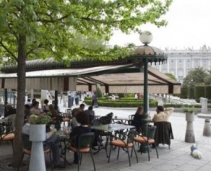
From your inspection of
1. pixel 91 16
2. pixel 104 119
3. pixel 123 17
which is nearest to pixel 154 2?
pixel 123 17

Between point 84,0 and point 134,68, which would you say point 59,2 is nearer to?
point 84,0

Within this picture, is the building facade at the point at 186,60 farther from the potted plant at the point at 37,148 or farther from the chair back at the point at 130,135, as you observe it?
the potted plant at the point at 37,148

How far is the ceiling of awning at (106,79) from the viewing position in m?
7.31

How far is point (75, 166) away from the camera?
6.61 meters

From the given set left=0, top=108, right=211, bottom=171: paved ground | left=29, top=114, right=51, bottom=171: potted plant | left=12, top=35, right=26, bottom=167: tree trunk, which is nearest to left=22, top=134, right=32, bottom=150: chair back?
left=12, top=35, right=26, bottom=167: tree trunk

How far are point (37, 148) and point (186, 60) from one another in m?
109

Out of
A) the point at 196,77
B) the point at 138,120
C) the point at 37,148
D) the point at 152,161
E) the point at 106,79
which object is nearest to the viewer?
the point at 37,148

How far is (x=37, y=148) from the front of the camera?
516 centimetres

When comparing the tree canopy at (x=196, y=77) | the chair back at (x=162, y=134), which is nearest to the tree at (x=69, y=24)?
the chair back at (x=162, y=134)

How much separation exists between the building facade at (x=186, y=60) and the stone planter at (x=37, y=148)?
342 ft

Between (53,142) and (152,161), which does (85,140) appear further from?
(152,161)

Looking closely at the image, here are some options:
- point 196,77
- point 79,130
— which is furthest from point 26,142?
point 196,77

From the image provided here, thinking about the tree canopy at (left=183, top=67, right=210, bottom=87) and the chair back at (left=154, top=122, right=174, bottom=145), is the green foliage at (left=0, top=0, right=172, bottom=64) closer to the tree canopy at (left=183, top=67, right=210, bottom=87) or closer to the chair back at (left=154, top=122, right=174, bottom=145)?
the chair back at (left=154, top=122, right=174, bottom=145)

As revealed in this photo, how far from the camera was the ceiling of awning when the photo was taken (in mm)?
7312
